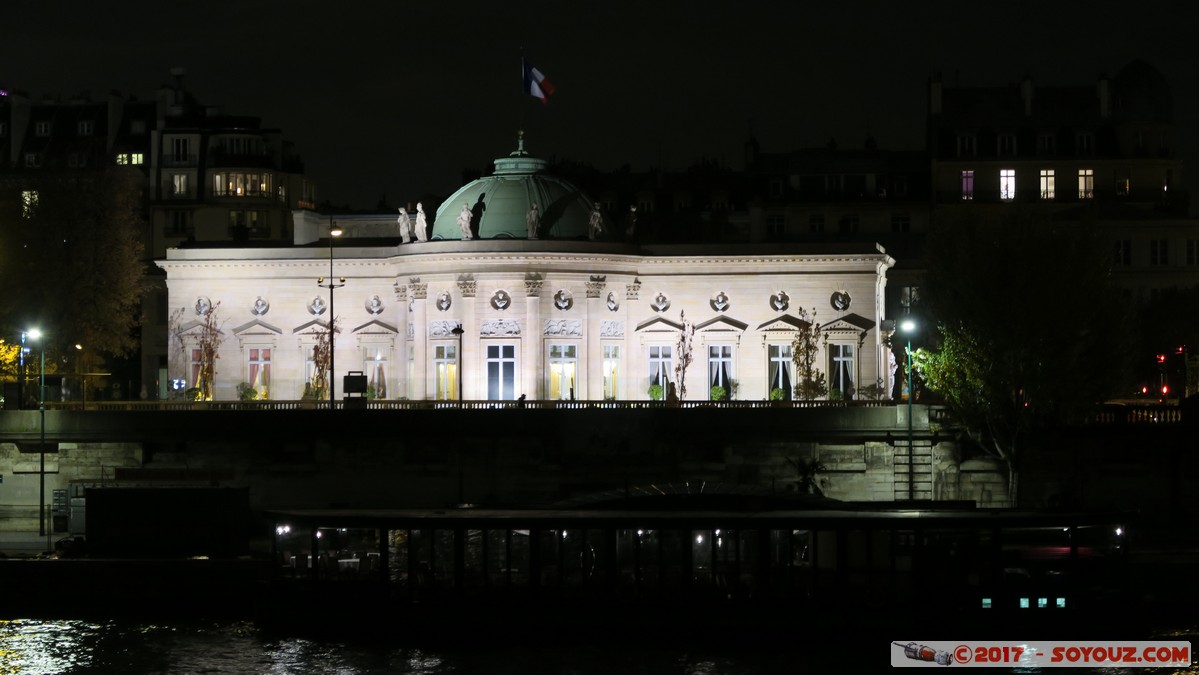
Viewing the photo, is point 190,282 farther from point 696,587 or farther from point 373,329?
point 696,587

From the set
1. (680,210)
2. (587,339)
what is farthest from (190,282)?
(680,210)

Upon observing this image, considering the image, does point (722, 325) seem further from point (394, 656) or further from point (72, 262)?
point (394, 656)

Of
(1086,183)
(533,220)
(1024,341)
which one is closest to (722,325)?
(533,220)

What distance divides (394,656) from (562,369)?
1746 inches

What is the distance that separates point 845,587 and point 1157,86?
77232mm

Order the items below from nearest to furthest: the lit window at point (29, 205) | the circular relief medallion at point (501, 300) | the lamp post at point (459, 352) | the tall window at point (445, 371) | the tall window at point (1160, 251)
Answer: the lamp post at point (459, 352) < the circular relief medallion at point (501, 300) < the tall window at point (445, 371) < the lit window at point (29, 205) < the tall window at point (1160, 251)

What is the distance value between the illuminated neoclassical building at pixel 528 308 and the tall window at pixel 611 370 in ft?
0.31

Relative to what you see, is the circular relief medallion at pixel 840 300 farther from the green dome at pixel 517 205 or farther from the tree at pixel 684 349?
the green dome at pixel 517 205

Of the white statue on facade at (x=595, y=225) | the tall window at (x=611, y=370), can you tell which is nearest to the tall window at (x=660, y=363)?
the tall window at (x=611, y=370)

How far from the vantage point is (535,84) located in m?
105

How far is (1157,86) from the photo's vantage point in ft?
424

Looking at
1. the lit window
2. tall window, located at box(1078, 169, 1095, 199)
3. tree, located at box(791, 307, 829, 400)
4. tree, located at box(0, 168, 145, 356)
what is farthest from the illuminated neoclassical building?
tall window, located at box(1078, 169, 1095, 199)

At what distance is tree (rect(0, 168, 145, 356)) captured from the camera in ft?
341

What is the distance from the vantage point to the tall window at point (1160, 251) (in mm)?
125500
